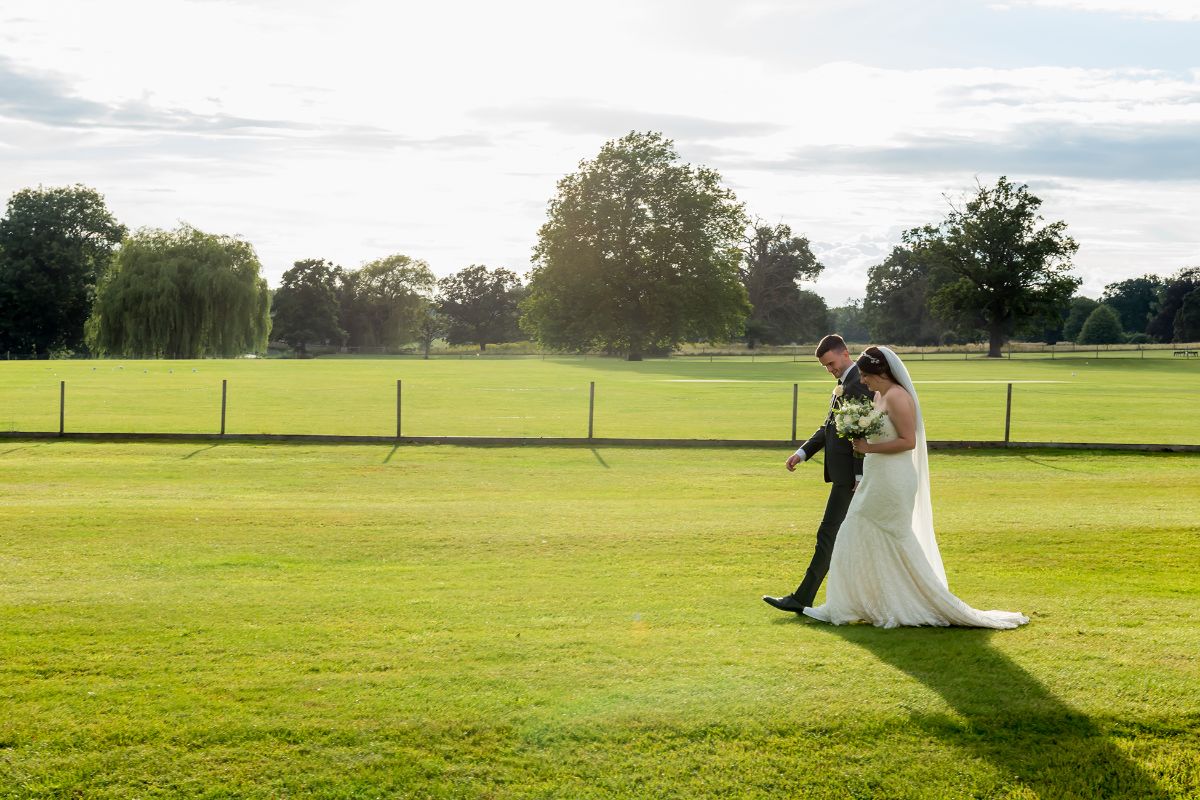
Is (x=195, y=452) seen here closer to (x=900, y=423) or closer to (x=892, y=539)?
(x=892, y=539)

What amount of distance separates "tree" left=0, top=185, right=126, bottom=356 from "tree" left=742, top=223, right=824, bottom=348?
69411mm

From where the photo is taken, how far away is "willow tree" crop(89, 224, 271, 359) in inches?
3140

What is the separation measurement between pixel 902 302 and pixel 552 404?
4579 inches

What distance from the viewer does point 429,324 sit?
163m

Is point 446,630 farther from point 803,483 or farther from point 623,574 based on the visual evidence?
point 803,483

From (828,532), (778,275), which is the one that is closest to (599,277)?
(778,275)

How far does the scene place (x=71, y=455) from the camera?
22.7 meters

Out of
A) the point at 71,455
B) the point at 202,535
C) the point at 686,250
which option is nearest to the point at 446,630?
the point at 202,535

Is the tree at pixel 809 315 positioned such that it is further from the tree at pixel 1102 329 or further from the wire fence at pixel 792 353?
the tree at pixel 1102 329

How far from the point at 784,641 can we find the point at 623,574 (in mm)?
2878

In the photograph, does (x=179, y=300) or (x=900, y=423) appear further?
(x=179, y=300)

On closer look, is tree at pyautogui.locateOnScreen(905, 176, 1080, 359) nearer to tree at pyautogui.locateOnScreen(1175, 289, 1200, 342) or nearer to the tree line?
the tree line

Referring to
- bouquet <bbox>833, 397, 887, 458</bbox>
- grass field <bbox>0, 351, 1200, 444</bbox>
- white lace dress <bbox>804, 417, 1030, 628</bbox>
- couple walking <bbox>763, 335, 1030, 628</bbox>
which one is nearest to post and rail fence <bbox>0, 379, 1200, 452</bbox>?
grass field <bbox>0, 351, 1200, 444</bbox>

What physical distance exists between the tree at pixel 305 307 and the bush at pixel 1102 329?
9602 cm
